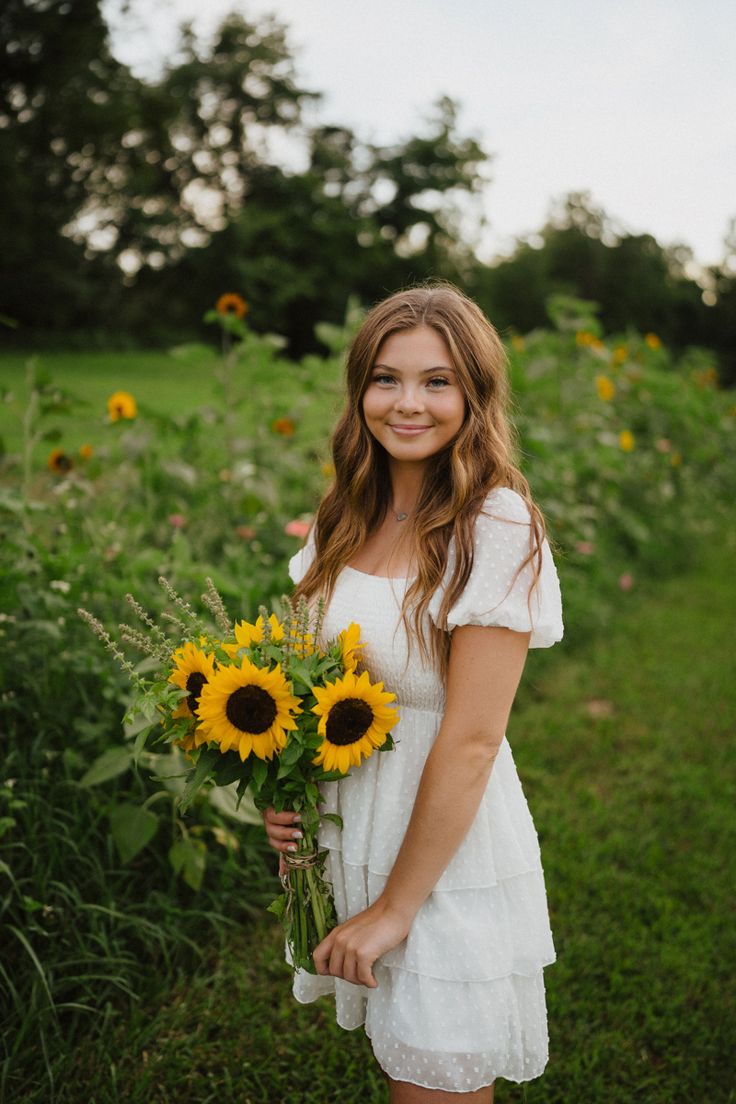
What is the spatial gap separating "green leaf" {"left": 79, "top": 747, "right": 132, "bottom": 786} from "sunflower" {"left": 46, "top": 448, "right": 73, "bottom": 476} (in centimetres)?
142

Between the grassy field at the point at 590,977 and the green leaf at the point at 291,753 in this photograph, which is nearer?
the green leaf at the point at 291,753

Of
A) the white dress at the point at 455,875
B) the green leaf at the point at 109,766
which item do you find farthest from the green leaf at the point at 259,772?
the green leaf at the point at 109,766

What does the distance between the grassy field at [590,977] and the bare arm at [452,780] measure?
91 centimetres

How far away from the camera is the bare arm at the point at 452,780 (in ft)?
4.65

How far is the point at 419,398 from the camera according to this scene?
5.18 ft

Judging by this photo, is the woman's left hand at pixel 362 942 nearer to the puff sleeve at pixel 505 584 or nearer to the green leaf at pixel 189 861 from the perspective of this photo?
the puff sleeve at pixel 505 584

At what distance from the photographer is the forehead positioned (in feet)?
5.22

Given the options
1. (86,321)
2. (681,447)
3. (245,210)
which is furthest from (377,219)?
(681,447)

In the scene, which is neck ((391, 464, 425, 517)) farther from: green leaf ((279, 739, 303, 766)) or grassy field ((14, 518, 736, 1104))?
grassy field ((14, 518, 736, 1104))

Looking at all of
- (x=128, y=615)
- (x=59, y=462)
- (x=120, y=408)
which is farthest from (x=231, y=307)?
(x=128, y=615)

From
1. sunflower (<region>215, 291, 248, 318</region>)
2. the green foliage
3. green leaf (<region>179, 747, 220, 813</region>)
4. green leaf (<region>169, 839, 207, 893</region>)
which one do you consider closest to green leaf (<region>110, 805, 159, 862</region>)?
Answer: the green foliage

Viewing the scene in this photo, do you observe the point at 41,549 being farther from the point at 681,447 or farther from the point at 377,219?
the point at 377,219

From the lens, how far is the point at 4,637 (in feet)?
8.51

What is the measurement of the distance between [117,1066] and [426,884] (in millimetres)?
1141
